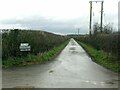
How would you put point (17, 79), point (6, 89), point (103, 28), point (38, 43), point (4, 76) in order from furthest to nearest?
1. point (103, 28)
2. point (38, 43)
3. point (4, 76)
4. point (17, 79)
5. point (6, 89)

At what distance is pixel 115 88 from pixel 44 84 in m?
2.78

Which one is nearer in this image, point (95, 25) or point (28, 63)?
point (28, 63)

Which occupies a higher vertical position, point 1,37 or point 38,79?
point 1,37

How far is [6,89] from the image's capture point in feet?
34.9

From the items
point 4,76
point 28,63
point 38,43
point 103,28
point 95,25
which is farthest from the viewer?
point 95,25

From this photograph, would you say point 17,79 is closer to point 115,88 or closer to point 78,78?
point 78,78

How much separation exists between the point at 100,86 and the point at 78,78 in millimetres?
2197

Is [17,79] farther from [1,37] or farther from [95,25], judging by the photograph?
[95,25]

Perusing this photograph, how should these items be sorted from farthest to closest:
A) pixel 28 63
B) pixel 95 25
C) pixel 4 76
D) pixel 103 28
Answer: pixel 95 25, pixel 103 28, pixel 28 63, pixel 4 76

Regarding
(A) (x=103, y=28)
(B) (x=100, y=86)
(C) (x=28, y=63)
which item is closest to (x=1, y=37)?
(C) (x=28, y=63)

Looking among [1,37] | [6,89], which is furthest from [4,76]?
[1,37]

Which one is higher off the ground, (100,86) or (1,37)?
(1,37)

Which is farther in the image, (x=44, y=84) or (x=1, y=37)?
(x=1, y=37)

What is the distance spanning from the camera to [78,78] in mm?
13688
